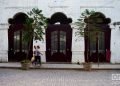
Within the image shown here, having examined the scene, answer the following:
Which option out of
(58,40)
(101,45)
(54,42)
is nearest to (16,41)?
(54,42)

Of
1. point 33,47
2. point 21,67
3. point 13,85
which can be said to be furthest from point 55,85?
point 33,47

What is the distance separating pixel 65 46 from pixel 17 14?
471 cm

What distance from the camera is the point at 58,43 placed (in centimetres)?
3378

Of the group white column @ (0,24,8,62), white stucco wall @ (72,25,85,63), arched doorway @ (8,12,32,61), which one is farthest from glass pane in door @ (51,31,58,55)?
white column @ (0,24,8,62)

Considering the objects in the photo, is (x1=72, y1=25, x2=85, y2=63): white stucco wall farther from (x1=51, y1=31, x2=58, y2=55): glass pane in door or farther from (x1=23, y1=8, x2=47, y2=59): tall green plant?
(x1=23, y1=8, x2=47, y2=59): tall green plant

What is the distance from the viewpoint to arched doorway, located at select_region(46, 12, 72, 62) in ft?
110

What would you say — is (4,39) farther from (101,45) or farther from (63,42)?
(101,45)

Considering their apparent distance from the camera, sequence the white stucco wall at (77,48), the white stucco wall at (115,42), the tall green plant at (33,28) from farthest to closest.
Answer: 1. the white stucco wall at (115,42)
2. the white stucco wall at (77,48)
3. the tall green plant at (33,28)

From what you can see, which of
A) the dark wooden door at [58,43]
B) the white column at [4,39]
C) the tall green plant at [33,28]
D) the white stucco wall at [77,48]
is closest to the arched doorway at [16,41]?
the white column at [4,39]

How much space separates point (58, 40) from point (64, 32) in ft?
2.66

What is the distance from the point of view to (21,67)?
93.1 feet

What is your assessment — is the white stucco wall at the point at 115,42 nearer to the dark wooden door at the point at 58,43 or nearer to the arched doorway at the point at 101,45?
the arched doorway at the point at 101,45

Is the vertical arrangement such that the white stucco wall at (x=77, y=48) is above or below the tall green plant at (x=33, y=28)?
below

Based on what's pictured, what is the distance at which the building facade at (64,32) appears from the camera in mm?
33281
